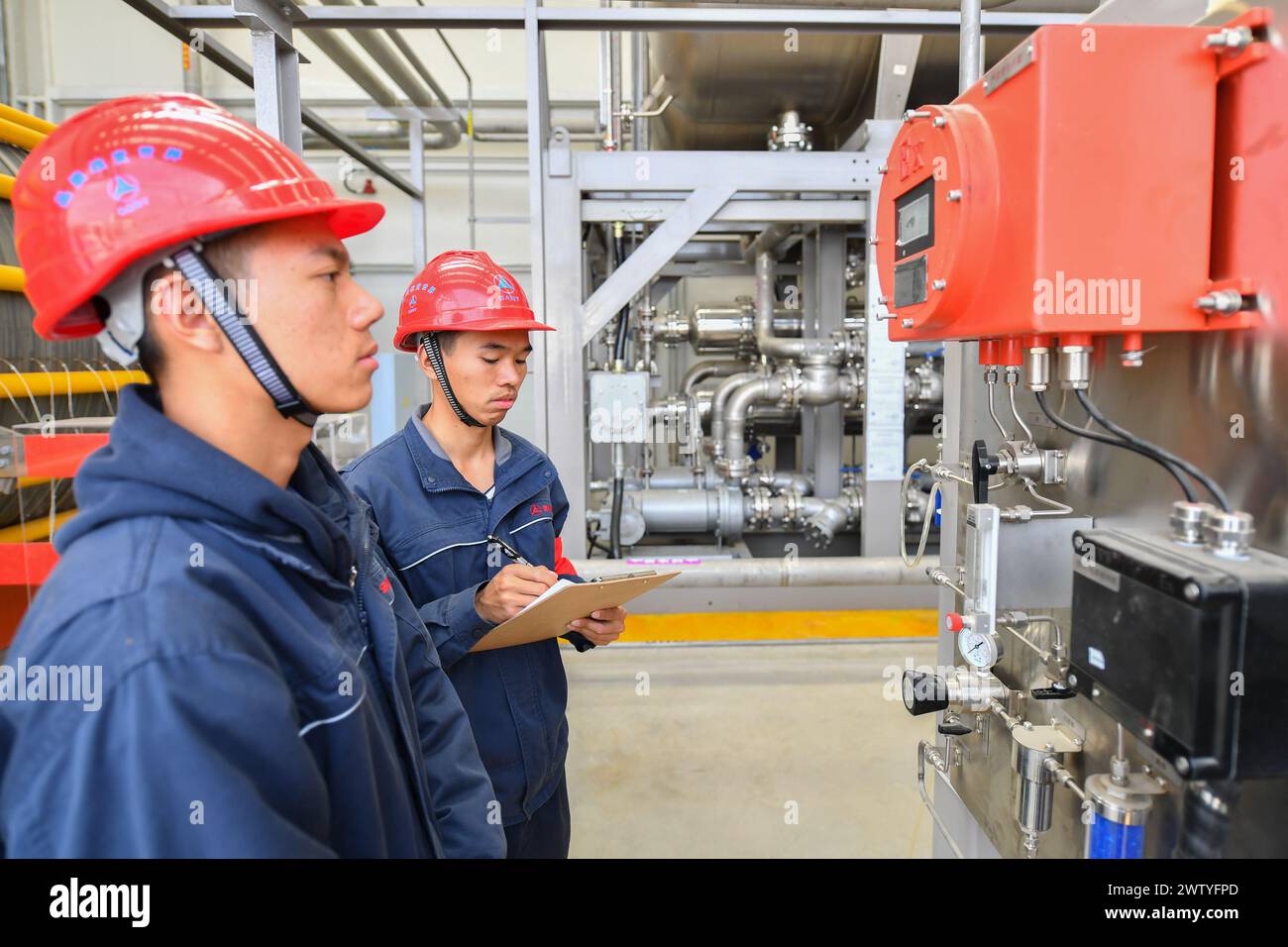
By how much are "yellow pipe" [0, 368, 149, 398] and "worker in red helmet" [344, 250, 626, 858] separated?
2.13 ft

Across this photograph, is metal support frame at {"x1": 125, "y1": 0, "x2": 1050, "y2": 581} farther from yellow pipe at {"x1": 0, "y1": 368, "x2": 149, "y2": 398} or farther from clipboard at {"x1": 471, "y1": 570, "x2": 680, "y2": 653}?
clipboard at {"x1": 471, "y1": 570, "x2": 680, "y2": 653}

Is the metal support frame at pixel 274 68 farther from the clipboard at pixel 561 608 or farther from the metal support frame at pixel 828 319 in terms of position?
the metal support frame at pixel 828 319

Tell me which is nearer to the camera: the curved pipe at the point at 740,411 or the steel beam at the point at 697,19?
the steel beam at the point at 697,19

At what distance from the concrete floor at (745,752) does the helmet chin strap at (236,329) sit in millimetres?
1718

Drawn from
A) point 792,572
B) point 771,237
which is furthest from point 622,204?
point 792,572

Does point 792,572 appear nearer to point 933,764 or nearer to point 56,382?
point 933,764

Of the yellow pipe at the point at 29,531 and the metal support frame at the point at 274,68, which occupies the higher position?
the metal support frame at the point at 274,68

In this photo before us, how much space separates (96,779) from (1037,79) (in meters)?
1.00

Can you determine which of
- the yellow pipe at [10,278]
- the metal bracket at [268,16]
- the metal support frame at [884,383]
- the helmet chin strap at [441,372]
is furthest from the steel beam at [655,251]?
the yellow pipe at [10,278]

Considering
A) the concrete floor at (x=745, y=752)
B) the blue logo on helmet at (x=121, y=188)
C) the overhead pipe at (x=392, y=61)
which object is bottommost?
the concrete floor at (x=745, y=752)

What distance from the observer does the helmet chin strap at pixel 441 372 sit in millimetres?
1416

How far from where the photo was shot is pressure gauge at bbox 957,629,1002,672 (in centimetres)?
103

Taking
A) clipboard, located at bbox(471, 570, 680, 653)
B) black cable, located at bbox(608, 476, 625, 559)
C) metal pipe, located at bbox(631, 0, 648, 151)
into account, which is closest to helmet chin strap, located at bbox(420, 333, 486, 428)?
clipboard, located at bbox(471, 570, 680, 653)

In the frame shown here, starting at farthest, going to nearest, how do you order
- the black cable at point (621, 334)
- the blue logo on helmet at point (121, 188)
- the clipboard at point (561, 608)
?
1. the black cable at point (621, 334)
2. the clipboard at point (561, 608)
3. the blue logo on helmet at point (121, 188)
